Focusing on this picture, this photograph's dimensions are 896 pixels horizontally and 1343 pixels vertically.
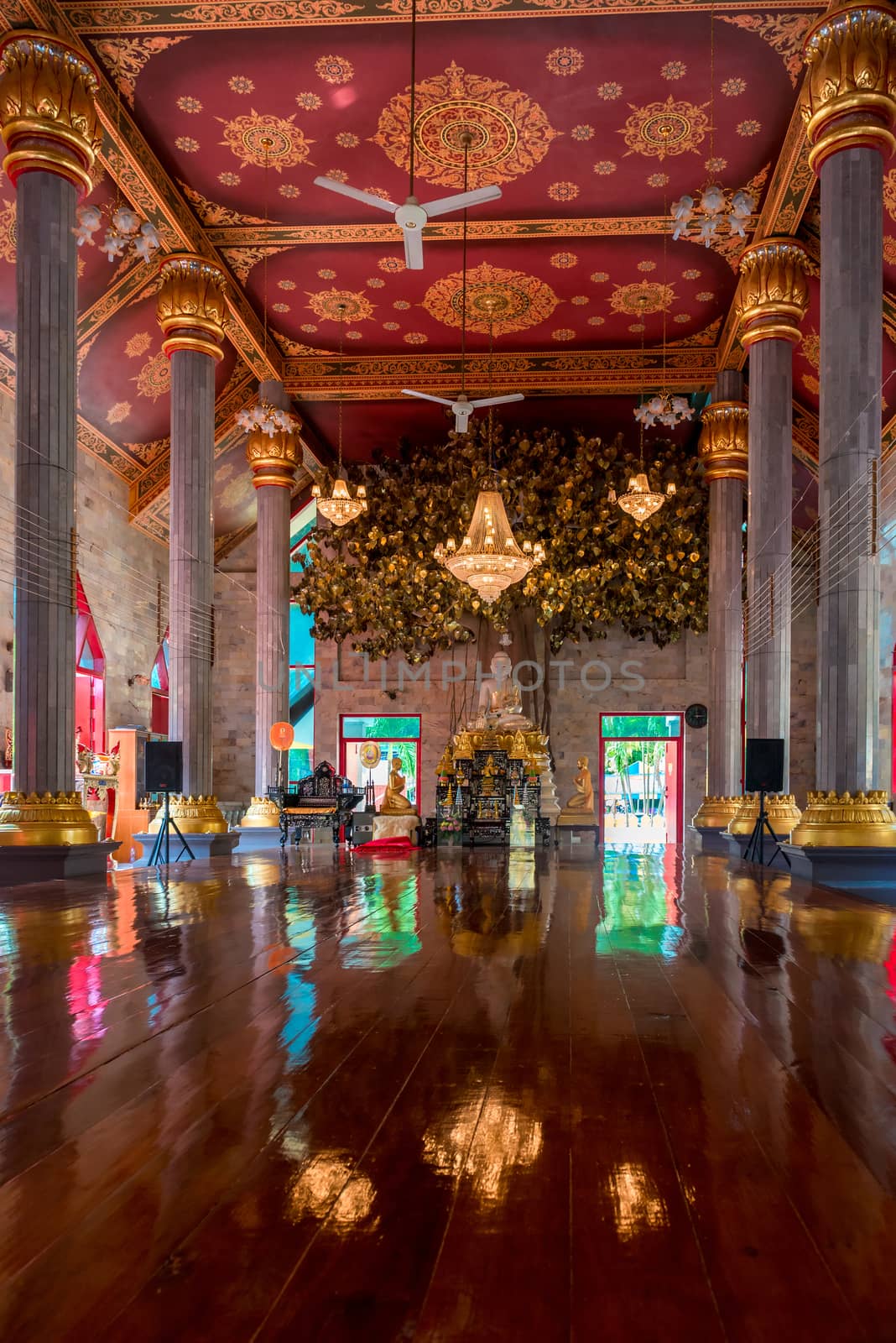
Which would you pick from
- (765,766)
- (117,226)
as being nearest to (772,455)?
(765,766)

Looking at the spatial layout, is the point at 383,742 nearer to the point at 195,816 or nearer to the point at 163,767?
the point at 195,816

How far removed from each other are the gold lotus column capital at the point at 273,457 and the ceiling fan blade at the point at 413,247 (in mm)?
8627

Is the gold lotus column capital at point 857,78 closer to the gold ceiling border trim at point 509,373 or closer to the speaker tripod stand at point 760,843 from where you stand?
the speaker tripod stand at point 760,843

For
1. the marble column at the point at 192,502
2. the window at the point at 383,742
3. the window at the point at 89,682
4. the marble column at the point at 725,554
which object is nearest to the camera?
the marble column at the point at 192,502

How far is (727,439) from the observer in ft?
51.9

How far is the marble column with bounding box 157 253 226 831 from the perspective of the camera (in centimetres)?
1184

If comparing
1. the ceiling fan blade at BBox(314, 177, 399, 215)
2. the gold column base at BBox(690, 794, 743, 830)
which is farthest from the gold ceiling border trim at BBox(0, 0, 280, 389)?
the gold column base at BBox(690, 794, 743, 830)

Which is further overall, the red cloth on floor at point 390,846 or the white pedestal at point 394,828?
the white pedestal at point 394,828

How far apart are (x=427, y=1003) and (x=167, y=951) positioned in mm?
1595

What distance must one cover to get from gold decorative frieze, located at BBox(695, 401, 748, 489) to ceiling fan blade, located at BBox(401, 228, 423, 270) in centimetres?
866

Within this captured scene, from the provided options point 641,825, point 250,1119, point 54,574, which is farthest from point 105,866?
point 641,825

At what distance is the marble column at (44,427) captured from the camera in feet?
26.3

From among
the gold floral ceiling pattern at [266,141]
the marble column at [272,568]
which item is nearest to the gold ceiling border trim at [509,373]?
the marble column at [272,568]

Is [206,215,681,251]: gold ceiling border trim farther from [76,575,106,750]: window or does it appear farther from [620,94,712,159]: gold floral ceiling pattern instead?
[76,575,106,750]: window
